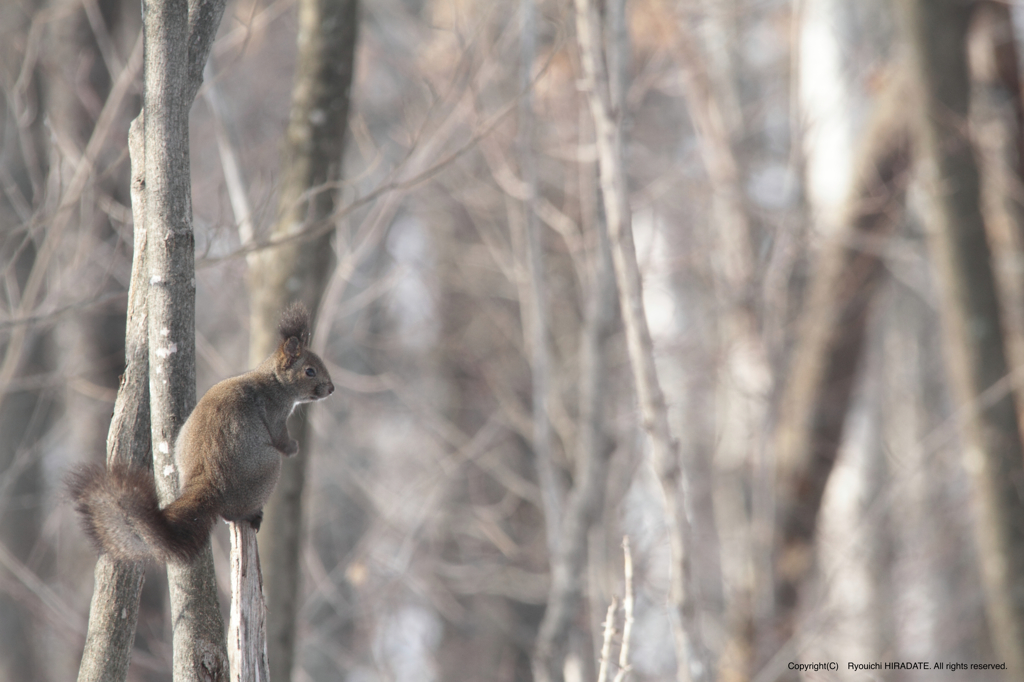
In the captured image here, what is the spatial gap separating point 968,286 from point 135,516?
14.8 feet

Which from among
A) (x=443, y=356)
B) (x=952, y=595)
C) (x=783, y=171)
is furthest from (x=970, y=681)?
(x=443, y=356)

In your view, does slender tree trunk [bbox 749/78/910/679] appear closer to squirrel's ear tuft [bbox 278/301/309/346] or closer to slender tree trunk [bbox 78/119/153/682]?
squirrel's ear tuft [bbox 278/301/309/346]

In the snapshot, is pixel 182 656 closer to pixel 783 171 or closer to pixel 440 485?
pixel 440 485

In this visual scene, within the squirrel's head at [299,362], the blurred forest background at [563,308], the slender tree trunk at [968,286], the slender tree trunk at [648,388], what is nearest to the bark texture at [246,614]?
the squirrel's head at [299,362]

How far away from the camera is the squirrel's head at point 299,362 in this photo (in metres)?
2.12

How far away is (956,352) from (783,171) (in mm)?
4309

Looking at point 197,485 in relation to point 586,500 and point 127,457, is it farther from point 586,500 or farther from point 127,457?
point 586,500

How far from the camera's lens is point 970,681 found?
11062 mm

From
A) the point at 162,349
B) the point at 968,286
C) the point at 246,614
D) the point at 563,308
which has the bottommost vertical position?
the point at 246,614

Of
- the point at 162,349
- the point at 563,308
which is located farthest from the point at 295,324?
the point at 563,308

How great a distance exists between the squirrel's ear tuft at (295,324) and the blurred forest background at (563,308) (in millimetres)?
675

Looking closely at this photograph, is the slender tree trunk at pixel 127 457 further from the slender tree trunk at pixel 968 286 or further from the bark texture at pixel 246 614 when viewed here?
the slender tree trunk at pixel 968 286

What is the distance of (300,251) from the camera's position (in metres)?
3.46

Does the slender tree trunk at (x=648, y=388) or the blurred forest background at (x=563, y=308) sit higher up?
the blurred forest background at (x=563, y=308)
